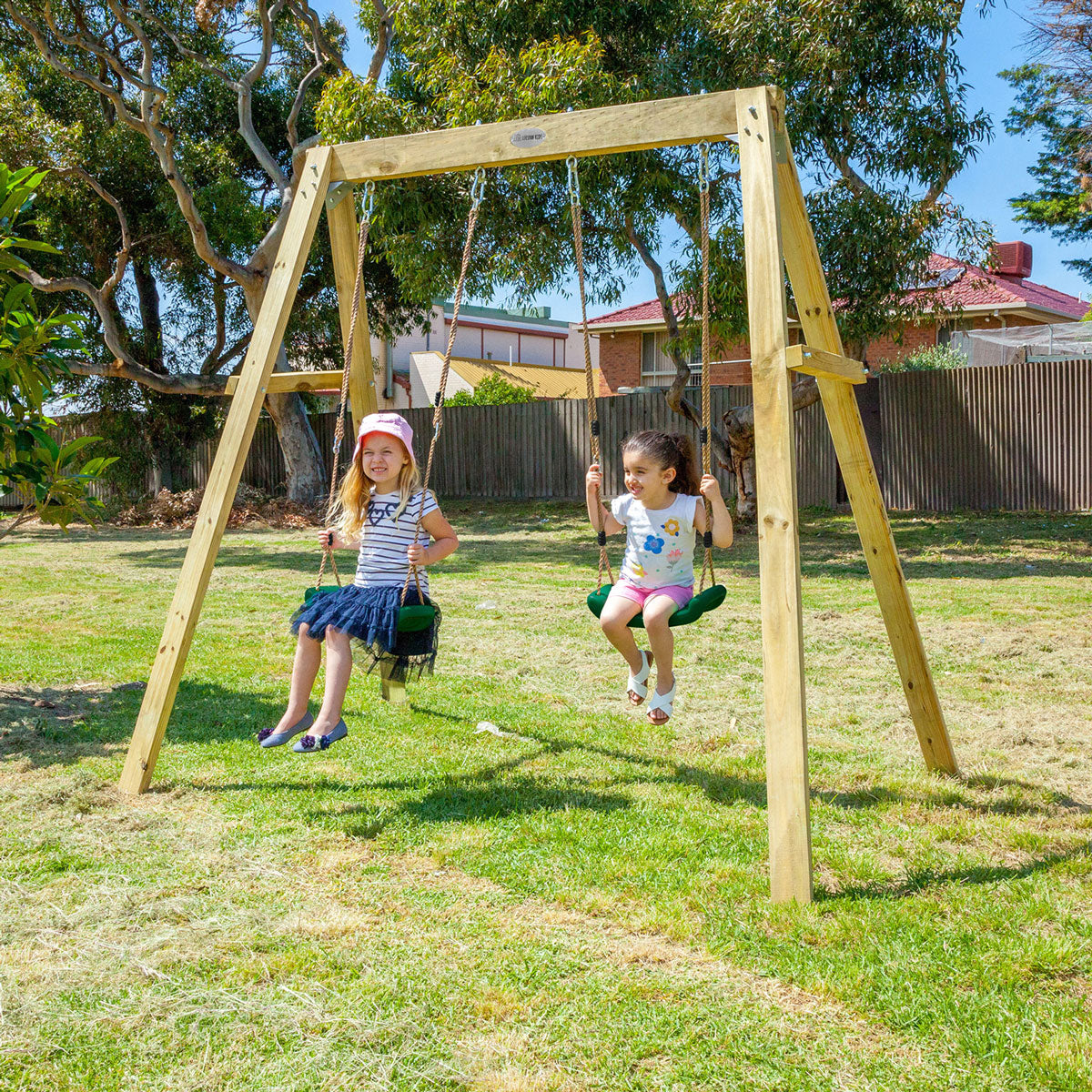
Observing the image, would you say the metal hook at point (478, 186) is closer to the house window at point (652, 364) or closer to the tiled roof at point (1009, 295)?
the tiled roof at point (1009, 295)

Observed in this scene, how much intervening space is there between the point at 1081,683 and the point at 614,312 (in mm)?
24641

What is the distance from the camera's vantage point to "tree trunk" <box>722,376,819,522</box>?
14.0 meters

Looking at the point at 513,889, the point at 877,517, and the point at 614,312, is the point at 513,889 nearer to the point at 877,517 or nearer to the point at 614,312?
the point at 877,517

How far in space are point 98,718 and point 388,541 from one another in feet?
6.34

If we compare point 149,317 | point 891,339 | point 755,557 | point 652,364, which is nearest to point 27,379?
point 755,557

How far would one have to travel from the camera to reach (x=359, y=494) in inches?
188

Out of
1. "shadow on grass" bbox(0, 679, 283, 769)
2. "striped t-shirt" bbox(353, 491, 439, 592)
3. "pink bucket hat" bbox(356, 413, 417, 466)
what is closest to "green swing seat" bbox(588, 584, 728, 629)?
"striped t-shirt" bbox(353, 491, 439, 592)

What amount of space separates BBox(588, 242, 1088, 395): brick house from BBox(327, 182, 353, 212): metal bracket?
18.4 m

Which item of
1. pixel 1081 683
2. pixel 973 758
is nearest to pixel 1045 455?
pixel 1081 683

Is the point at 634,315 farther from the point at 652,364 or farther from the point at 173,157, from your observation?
the point at 173,157

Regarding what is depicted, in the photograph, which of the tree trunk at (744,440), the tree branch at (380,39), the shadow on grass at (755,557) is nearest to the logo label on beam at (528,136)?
the shadow on grass at (755,557)

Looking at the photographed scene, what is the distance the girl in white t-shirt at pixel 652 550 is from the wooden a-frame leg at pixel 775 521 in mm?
1048

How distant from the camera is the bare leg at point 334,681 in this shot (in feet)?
14.0

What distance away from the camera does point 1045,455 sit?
50.4 ft
